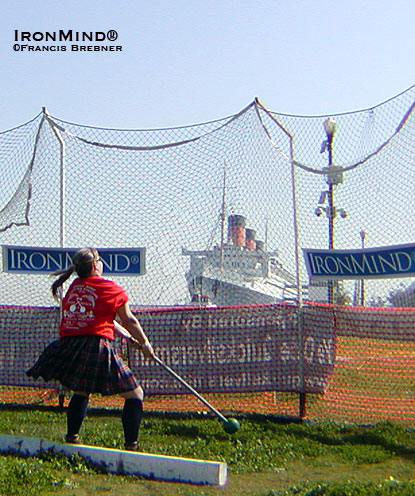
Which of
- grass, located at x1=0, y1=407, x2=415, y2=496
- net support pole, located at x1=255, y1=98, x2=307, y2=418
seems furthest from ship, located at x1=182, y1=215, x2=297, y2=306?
grass, located at x1=0, y1=407, x2=415, y2=496

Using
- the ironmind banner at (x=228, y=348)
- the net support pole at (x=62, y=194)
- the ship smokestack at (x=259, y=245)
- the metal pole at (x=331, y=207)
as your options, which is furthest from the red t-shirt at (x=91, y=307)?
the net support pole at (x=62, y=194)

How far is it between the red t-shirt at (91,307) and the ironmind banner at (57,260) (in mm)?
A: 2576

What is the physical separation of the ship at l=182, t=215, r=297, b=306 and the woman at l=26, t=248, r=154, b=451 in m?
2.55

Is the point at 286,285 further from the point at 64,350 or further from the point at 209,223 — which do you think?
the point at 64,350

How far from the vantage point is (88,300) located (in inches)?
193

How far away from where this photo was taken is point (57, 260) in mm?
7836

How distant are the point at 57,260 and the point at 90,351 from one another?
3.16 m

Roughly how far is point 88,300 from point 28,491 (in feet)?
4.25

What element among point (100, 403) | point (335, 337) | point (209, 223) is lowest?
point (100, 403)

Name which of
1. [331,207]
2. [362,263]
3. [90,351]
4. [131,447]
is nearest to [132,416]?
[131,447]

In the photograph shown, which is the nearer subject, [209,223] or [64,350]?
[64,350]

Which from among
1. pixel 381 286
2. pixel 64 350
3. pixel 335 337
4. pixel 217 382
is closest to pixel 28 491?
pixel 64 350

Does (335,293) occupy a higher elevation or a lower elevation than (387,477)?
higher

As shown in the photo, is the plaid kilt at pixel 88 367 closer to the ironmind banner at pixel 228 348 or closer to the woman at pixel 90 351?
the woman at pixel 90 351
